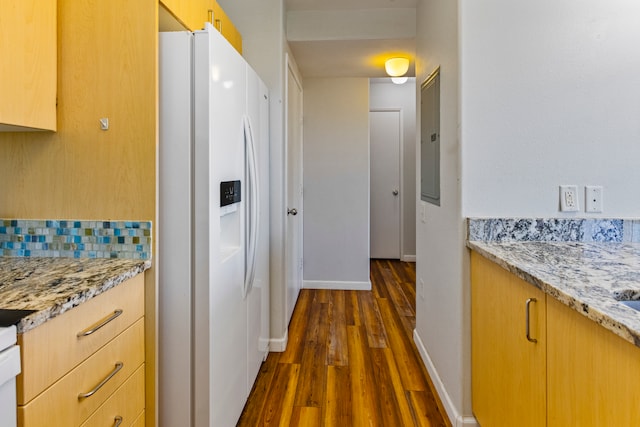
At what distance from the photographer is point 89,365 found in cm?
107

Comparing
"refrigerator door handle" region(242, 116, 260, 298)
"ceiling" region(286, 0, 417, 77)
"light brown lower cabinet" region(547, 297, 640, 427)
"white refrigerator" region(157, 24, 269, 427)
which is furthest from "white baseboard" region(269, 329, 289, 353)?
"ceiling" region(286, 0, 417, 77)

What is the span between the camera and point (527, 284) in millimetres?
1211

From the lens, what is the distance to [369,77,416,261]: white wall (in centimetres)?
553

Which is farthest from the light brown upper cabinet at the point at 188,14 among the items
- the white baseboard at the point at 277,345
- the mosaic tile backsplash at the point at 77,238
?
the white baseboard at the point at 277,345

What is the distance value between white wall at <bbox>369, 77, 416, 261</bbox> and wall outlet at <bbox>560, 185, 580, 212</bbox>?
151 inches

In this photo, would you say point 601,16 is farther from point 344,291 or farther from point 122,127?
point 344,291

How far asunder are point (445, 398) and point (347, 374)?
0.61 metres

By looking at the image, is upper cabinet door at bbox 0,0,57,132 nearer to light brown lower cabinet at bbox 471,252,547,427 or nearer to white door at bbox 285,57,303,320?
light brown lower cabinet at bbox 471,252,547,427

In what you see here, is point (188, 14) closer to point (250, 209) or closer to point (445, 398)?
point (250, 209)

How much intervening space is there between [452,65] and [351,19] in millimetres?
1388

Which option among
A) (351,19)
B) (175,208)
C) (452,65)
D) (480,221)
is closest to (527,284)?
(480,221)

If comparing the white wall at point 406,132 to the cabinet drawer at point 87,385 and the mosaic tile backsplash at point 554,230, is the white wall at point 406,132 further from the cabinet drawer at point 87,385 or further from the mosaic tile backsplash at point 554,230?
the cabinet drawer at point 87,385

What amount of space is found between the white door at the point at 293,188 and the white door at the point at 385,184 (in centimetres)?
193

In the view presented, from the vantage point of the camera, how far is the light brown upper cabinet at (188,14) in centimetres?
150
